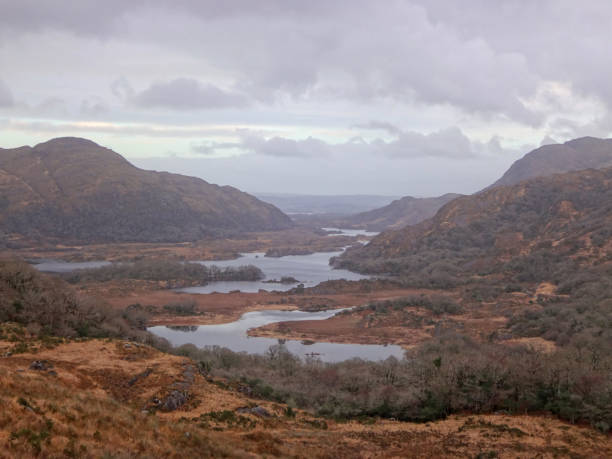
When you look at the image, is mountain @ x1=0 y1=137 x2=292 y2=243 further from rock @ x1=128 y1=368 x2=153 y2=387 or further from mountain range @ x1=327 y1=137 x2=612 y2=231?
rock @ x1=128 y1=368 x2=153 y2=387

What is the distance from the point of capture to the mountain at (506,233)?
7131 centimetres

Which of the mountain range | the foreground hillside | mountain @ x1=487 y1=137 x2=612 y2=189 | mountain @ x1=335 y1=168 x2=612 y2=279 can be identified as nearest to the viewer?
the foreground hillside

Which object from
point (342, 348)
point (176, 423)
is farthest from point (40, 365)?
point (342, 348)

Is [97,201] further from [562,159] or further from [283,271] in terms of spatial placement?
[562,159]

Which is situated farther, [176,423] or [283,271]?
[283,271]

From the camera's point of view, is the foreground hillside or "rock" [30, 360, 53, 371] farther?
"rock" [30, 360, 53, 371]

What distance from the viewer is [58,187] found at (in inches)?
5920

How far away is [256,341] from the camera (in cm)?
4750

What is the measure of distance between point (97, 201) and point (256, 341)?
11466 centimetres

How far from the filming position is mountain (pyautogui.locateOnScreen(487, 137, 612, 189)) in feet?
538

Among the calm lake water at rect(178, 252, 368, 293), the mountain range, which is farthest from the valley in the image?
the mountain range

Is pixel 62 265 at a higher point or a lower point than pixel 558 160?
lower

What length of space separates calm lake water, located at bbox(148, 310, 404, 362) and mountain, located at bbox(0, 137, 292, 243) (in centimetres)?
8597

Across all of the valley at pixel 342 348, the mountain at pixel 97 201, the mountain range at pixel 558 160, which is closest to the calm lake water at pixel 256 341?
the valley at pixel 342 348
